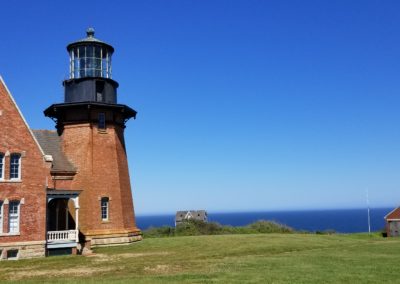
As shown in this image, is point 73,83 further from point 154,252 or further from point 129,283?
point 129,283

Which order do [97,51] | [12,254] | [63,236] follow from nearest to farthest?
[12,254], [63,236], [97,51]

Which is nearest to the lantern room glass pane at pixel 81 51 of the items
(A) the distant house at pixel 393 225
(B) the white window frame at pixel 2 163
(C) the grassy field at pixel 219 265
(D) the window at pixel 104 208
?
(B) the white window frame at pixel 2 163

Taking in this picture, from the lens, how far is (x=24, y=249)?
26.9m

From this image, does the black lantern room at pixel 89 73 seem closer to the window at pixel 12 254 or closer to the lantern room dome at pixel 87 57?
the lantern room dome at pixel 87 57

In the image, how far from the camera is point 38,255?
89.4 feet

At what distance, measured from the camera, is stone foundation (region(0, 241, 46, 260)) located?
26.1m

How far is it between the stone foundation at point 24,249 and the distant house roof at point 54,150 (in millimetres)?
6200

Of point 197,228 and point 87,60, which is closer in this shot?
point 87,60

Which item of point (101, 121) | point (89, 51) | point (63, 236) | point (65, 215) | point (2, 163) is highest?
point (89, 51)

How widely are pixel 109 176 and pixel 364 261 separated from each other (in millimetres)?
18706

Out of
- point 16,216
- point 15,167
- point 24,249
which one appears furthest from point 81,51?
point 24,249

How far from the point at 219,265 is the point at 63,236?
504 inches

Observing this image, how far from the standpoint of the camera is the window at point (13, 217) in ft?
88.1

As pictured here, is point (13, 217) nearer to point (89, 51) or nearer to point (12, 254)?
point (12, 254)
